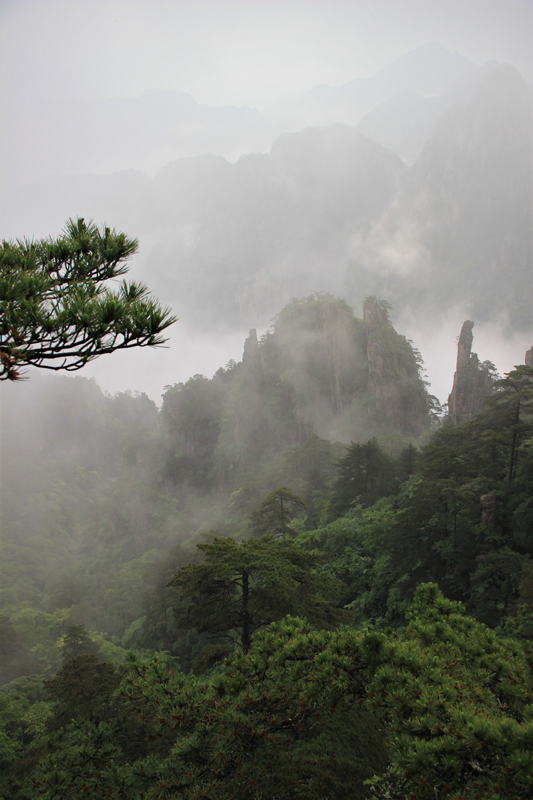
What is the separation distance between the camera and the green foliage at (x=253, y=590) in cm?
858

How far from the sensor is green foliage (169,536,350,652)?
8578mm

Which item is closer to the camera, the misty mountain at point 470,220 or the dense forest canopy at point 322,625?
the dense forest canopy at point 322,625

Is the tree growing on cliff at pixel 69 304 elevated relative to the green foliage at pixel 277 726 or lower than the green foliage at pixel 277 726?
elevated

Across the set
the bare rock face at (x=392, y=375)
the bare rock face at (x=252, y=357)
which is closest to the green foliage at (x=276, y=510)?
the bare rock face at (x=392, y=375)

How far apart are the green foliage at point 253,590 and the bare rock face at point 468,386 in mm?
27565

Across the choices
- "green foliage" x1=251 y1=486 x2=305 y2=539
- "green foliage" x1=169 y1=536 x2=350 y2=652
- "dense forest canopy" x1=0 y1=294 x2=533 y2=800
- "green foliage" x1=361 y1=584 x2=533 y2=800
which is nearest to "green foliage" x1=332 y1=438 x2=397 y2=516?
"dense forest canopy" x1=0 y1=294 x2=533 y2=800

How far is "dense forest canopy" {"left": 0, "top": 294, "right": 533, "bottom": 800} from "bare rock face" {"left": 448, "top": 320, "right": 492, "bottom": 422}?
2.55 feet

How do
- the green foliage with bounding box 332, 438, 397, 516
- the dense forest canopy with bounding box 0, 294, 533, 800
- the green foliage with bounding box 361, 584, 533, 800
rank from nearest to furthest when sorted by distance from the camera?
the green foliage with bounding box 361, 584, 533, 800
the dense forest canopy with bounding box 0, 294, 533, 800
the green foliage with bounding box 332, 438, 397, 516

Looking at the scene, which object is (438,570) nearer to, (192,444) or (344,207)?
(192,444)

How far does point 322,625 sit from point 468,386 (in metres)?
30.6

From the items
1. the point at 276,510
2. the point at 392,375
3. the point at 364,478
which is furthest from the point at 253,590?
the point at 392,375

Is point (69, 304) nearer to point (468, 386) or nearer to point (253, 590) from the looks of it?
point (253, 590)

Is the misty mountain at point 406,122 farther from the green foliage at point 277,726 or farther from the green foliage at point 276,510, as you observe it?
the green foliage at point 277,726

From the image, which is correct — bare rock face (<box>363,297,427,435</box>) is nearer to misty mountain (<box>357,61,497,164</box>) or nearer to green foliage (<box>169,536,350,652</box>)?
green foliage (<box>169,536,350,652</box>)
